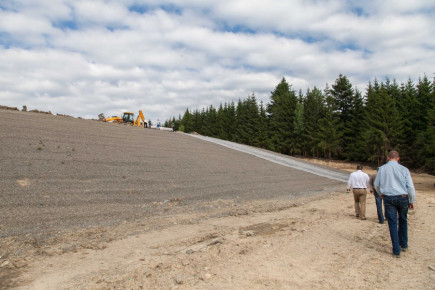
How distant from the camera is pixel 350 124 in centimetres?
4669

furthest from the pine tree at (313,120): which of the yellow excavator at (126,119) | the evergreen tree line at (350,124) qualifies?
the yellow excavator at (126,119)

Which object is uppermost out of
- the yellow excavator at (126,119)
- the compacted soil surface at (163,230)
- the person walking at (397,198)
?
the yellow excavator at (126,119)

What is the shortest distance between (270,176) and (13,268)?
16091mm

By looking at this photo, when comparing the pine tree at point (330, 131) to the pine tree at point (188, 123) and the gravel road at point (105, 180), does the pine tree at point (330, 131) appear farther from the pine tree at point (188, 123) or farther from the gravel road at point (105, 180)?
the pine tree at point (188, 123)

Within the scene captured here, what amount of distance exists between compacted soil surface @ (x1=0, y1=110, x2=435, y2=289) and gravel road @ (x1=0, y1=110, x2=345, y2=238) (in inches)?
2.2

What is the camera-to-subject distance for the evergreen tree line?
128 ft

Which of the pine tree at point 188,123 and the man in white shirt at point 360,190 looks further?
the pine tree at point 188,123

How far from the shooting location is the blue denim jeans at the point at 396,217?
18.1ft

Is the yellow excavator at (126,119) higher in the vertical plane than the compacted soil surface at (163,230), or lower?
higher

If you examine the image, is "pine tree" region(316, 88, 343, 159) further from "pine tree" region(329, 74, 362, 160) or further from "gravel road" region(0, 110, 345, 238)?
"gravel road" region(0, 110, 345, 238)

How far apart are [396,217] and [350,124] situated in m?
44.9

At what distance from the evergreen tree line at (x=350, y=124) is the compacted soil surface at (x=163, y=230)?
79.9ft

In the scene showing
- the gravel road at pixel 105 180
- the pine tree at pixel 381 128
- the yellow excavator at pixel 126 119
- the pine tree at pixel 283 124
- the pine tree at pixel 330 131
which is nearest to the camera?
the gravel road at pixel 105 180

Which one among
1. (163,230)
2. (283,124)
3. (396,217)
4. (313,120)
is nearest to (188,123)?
(283,124)
